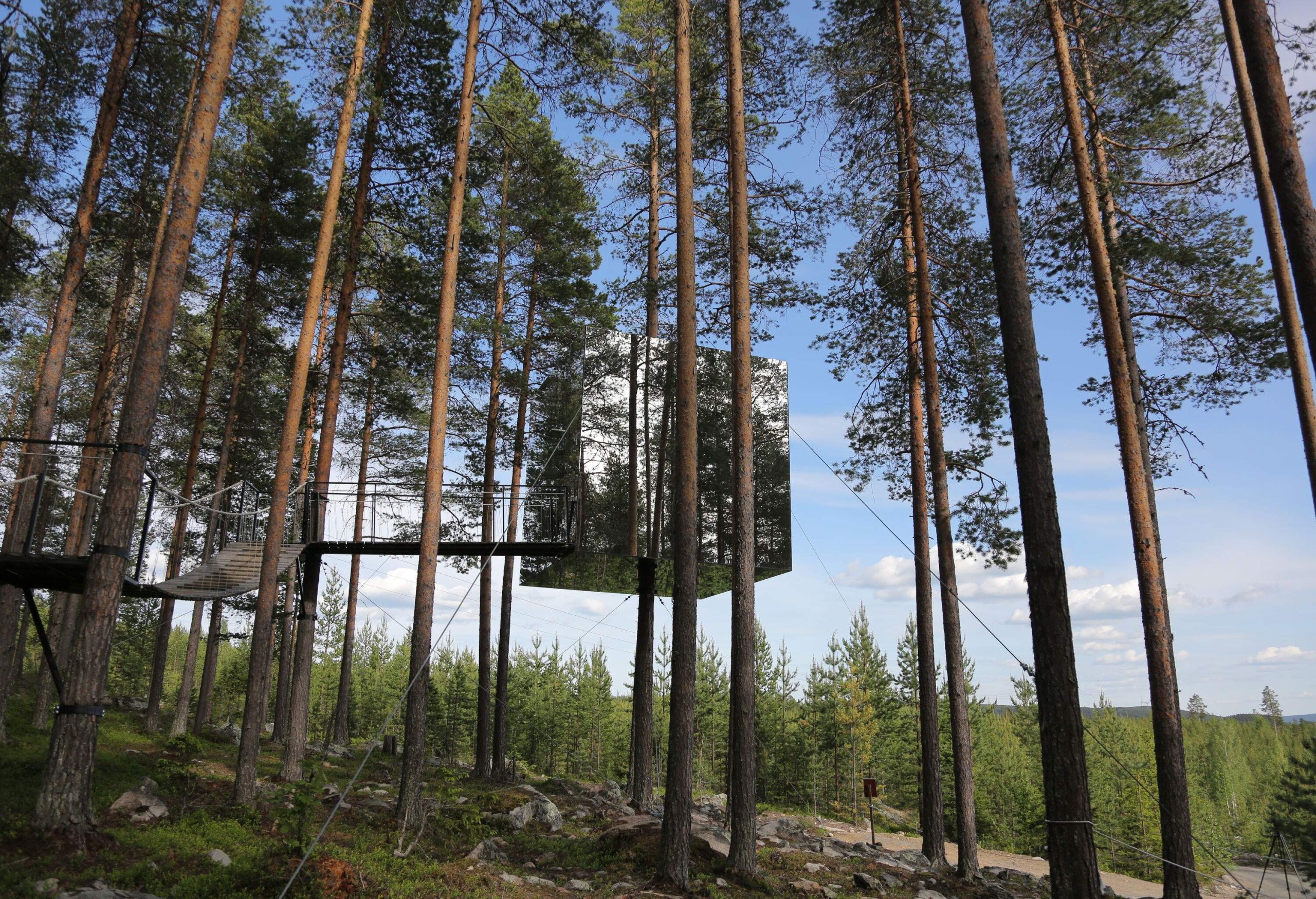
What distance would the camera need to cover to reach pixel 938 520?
1224 centimetres

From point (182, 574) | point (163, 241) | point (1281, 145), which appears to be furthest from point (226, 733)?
point (1281, 145)

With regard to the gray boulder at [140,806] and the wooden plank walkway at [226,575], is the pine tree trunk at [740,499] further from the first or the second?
the wooden plank walkway at [226,575]

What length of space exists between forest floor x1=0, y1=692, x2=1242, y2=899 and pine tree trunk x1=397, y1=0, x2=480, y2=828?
71cm

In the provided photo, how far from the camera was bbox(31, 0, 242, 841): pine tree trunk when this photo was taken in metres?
6.14

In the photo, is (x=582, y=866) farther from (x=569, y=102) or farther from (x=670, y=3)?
(x=670, y=3)

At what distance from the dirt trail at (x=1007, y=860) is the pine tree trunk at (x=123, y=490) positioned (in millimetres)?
17979

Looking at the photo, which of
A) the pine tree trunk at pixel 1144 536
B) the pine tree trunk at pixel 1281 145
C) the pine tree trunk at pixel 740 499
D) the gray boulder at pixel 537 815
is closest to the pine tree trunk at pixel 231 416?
the gray boulder at pixel 537 815

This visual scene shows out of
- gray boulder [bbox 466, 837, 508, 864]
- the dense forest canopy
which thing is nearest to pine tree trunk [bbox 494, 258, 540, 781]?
the dense forest canopy

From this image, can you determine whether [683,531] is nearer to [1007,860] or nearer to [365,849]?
[365,849]

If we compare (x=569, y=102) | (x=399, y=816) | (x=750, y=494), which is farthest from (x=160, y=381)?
(x=569, y=102)

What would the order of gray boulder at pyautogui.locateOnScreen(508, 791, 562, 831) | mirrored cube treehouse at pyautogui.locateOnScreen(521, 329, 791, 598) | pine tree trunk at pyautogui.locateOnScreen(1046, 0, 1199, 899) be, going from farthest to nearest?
mirrored cube treehouse at pyautogui.locateOnScreen(521, 329, 791, 598) → gray boulder at pyautogui.locateOnScreen(508, 791, 562, 831) → pine tree trunk at pyautogui.locateOnScreen(1046, 0, 1199, 899)

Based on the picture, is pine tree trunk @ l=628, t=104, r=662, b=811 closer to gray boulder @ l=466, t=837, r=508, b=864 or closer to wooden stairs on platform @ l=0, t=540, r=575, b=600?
wooden stairs on platform @ l=0, t=540, r=575, b=600

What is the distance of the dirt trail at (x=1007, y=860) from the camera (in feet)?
64.1

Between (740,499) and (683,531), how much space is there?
108cm
